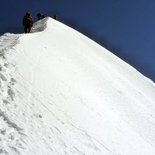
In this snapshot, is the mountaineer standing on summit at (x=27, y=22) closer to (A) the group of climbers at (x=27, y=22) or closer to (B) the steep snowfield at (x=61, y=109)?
(A) the group of climbers at (x=27, y=22)

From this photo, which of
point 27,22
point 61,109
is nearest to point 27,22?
point 27,22

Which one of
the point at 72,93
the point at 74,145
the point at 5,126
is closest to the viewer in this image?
the point at 5,126

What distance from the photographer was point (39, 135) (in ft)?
30.7

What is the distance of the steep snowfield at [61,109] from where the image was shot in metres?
9.30

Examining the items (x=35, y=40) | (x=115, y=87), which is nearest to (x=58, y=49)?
(x=35, y=40)

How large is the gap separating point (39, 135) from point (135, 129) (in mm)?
5453

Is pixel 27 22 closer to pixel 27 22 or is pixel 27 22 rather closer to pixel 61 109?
pixel 27 22

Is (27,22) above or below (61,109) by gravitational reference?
below

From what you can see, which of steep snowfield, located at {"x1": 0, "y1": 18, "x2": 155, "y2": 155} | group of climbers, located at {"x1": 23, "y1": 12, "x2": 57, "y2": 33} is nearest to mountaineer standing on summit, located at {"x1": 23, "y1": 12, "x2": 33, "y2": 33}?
group of climbers, located at {"x1": 23, "y1": 12, "x2": 57, "y2": 33}

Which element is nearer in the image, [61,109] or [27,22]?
[61,109]

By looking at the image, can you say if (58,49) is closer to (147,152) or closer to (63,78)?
(63,78)

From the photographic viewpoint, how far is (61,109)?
1166 centimetres

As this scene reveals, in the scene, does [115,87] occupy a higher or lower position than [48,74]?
lower

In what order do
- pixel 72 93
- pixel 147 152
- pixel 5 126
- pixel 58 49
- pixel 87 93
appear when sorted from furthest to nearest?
pixel 58 49 → pixel 87 93 → pixel 72 93 → pixel 147 152 → pixel 5 126
